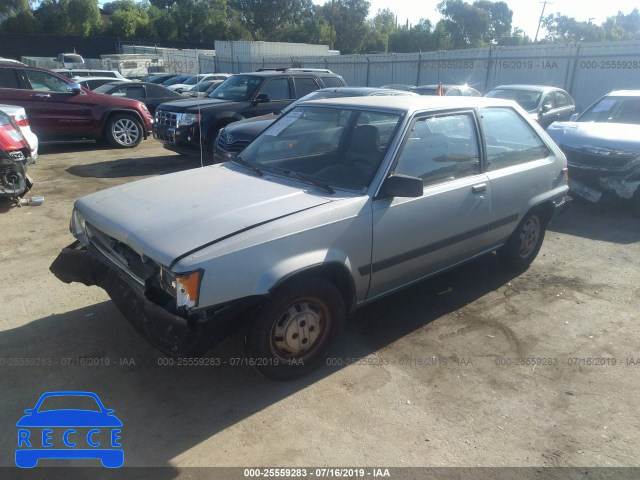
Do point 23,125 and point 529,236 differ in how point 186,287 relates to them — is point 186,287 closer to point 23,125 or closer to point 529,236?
point 529,236

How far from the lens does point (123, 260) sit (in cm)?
318

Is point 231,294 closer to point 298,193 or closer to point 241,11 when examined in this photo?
point 298,193

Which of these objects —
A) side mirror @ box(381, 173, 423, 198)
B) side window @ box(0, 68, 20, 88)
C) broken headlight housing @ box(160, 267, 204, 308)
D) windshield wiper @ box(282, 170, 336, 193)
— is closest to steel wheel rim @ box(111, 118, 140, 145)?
side window @ box(0, 68, 20, 88)

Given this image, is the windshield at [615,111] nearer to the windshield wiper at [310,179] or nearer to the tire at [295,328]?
the windshield wiper at [310,179]

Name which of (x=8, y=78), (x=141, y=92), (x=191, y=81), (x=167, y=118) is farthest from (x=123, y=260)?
(x=191, y=81)

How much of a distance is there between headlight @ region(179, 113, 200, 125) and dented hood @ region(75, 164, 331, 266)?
5977 millimetres

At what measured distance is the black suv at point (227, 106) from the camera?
959cm

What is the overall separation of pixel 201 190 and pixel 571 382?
9.29 ft

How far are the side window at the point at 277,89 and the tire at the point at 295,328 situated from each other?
777 cm

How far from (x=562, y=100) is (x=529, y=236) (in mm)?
9464

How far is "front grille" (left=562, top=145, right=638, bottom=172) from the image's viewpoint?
7044 mm

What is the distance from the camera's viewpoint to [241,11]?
232ft

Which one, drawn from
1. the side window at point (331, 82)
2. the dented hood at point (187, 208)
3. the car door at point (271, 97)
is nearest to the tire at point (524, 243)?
the dented hood at point (187, 208)

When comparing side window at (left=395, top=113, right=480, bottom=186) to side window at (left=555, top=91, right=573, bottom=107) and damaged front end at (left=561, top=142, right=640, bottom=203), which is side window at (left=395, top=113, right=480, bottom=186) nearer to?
damaged front end at (left=561, top=142, right=640, bottom=203)
